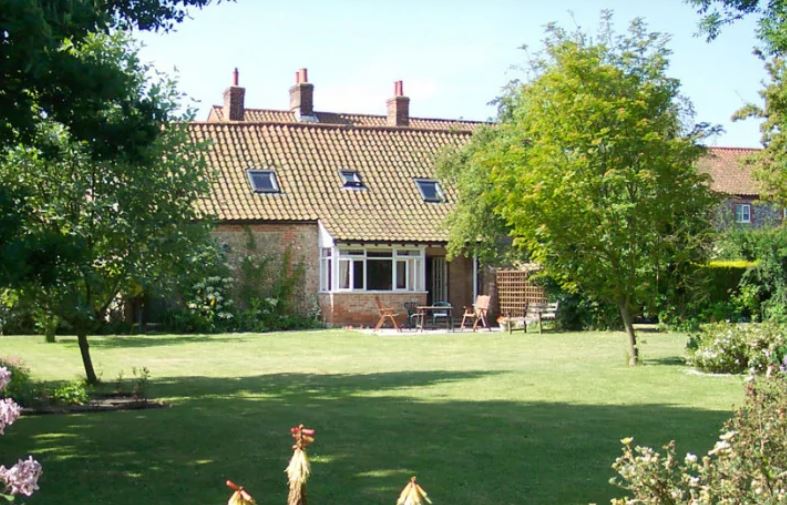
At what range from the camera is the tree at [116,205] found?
15609 millimetres

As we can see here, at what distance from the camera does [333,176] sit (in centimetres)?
3656

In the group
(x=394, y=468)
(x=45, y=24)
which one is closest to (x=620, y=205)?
(x=394, y=468)

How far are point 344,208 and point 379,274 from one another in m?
2.64

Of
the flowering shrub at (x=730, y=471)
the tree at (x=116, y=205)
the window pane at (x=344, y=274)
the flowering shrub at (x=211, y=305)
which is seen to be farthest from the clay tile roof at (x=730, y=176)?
the flowering shrub at (x=730, y=471)

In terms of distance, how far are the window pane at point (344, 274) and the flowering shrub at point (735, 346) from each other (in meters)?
17.1

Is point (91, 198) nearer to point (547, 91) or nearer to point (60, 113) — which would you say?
point (60, 113)

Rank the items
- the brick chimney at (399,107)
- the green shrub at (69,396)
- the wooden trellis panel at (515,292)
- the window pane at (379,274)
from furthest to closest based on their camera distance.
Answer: the brick chimney at (399,107), the wooden trellis panel at (515,292), the window pane at (379,274), the green shrub at (69,396)

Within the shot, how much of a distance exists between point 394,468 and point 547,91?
469 inches

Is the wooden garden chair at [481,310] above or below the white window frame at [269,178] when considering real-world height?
below

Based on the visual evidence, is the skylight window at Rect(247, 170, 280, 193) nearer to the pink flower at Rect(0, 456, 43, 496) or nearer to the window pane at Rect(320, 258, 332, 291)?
the window pane at Rect(320, 258, 332, 291)

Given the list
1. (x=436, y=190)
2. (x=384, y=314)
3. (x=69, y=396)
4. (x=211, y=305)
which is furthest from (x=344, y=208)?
(x=69, y=396)

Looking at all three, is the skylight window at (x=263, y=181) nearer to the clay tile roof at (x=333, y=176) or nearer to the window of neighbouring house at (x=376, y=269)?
the clay tile roof at (x=333, y=176)

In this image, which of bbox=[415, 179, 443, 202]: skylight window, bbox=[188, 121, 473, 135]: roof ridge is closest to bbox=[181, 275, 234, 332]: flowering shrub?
bbox=[188, 121, 473, 135]: roof ridge

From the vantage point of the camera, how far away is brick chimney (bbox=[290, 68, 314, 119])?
158ft
